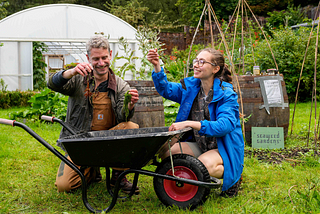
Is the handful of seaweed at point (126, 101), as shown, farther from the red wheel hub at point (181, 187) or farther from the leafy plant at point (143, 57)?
the leafy plant at point (143, 57)

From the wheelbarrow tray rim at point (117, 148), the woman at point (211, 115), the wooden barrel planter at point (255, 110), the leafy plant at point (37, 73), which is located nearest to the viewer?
the wheelbarrow tray rim at point (117, 148)

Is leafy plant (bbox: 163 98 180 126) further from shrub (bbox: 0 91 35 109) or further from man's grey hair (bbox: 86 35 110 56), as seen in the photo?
shrub (bbox: 0 91 35 109)

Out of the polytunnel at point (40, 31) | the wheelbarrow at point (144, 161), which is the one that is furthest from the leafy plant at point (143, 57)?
the polytunnel at point (40, 31)

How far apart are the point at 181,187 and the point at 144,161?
0.35 m

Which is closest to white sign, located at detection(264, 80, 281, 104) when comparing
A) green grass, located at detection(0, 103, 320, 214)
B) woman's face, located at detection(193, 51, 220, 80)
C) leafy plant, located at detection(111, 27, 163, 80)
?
green grass, located at detection(0, 103, 320, 214)

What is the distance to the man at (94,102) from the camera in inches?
98.5

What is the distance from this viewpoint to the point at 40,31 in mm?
9500

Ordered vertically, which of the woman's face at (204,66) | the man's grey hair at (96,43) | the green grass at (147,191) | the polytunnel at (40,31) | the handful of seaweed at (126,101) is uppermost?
the polytunnel at (40,31)

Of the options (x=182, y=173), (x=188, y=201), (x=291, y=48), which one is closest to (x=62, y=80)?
(x=182, y=173)

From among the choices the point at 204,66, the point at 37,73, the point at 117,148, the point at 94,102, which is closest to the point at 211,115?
the point at 204,66

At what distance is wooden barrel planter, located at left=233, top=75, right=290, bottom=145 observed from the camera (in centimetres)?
391

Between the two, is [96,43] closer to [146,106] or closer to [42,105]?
[146,106]

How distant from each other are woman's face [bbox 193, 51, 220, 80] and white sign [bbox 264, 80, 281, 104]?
174cm

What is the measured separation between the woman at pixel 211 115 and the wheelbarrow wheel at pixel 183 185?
0.54 ft
